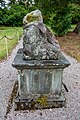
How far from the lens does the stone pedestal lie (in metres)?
3.72

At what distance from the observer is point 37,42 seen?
377cm

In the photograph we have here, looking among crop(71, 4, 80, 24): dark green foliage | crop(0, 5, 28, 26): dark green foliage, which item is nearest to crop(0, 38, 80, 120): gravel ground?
crop(71, 4, 80, 24): dark green foliage

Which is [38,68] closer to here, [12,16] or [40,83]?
[40,83]

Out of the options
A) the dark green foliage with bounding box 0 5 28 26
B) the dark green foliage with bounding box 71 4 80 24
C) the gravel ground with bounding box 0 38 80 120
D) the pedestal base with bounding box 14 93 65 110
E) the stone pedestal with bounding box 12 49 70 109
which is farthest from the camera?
the dark green foliage with bounding box 0 5 28 26

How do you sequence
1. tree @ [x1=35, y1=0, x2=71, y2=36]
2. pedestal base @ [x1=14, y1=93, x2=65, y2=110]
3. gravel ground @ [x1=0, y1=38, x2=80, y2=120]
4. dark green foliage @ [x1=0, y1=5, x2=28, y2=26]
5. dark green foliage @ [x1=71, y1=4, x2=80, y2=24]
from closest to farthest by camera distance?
gravel ground @ [x1=0, y1=38, x2=80, y2=120] < pedestal base @ [x1=14, y1=93, x2=65, y2=110] < tree @ [x1=35, y1=0, x2=71, y2=36] < dark green foliage @ [x1=71, y1=4, x2=80, y2=24] < dark green foliage @ [x1=0, y1=5, x2=28, y2=26]

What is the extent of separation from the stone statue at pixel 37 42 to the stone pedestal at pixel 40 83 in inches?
4.5

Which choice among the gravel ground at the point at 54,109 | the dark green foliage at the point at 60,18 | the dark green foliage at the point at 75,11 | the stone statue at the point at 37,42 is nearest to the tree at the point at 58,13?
the dark green foliage at the point at 60,18

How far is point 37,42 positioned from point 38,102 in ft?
3.79

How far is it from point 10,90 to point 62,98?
4.45 ft

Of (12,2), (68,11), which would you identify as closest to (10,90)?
(68,11)

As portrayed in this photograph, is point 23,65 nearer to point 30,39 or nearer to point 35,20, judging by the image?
point 30,39

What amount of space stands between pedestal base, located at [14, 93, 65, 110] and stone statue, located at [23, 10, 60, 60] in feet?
2.57

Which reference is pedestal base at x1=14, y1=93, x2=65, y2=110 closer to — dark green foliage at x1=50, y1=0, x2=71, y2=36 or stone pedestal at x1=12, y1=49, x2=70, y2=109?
stone pedestal at x1=12, y1=49, x2=70, y2=109

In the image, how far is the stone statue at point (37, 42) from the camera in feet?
12.3
